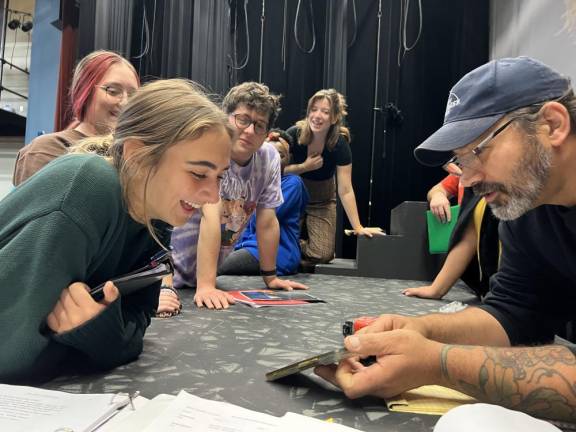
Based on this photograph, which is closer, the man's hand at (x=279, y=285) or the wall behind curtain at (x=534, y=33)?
the man's hand at (x=279, y=285)

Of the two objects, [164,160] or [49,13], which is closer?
[164,160]

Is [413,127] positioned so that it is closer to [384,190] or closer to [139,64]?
[384,190]

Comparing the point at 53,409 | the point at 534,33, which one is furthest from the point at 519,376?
the point at 534,33

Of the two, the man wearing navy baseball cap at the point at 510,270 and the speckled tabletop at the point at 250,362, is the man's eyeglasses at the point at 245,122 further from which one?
the man wearing navy baseball cap at the point at 510,270

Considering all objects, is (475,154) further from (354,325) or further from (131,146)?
(131,146)

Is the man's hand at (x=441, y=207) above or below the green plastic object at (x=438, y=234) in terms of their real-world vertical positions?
above

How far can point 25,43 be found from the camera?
3.73 m

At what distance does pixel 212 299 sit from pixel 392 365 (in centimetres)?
89

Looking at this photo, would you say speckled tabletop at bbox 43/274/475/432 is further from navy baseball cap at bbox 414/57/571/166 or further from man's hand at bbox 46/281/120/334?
navy baseball cap at bbox 414/57/571/166

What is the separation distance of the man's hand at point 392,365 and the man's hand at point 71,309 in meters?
0.41

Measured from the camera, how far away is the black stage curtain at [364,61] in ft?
12.0

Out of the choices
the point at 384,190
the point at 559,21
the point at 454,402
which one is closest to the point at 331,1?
the point at 384,190

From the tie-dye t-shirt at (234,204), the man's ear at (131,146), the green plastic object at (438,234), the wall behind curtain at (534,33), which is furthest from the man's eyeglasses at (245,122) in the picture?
the wall behind curtain at (534,33)

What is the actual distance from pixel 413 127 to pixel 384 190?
60 cm
